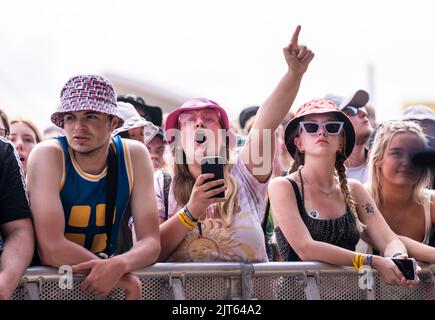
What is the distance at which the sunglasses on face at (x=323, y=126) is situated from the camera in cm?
504

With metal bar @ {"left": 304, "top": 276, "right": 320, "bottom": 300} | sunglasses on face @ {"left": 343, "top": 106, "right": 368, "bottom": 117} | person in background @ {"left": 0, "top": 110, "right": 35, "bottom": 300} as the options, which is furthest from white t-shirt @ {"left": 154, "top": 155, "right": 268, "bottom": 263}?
sunglasses on face @ {"left": 343, "top": 106, "right": 368, "bottom": 117}

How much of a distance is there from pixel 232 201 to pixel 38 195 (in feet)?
3.61

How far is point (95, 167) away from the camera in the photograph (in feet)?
14.3

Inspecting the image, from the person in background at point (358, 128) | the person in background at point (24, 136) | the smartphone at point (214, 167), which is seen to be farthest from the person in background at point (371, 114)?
the smartphone at point (214, 167)

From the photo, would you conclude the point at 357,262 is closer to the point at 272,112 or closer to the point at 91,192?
the point at 272,112

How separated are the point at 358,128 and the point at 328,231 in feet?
6.65

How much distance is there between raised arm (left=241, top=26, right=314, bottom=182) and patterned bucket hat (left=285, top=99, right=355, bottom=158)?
25 cm

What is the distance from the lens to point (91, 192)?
14.1 feet

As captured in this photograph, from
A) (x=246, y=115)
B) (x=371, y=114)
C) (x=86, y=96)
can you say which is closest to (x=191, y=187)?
(x=86, y=96)

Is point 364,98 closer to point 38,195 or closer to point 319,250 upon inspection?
point 319,250

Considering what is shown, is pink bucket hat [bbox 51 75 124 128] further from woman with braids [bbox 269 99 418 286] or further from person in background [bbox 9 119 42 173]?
person in background [bbox 9 119 42 173]

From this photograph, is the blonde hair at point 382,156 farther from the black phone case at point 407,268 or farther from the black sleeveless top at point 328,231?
the black phone case at point 407,268

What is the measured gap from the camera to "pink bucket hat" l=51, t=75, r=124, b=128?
4.36 m

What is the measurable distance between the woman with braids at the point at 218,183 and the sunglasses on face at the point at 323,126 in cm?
26
